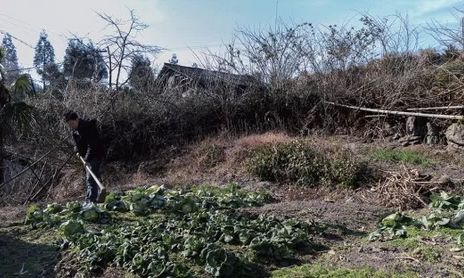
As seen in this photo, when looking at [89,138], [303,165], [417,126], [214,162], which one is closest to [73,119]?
[89,138]

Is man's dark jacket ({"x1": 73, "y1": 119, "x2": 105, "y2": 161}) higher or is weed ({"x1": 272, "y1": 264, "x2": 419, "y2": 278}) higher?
man's dark jacket ({"x1": 73, "y1": 119, "x2": 105, "y2": 161})

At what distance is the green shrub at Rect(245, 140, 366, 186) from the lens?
9422mm

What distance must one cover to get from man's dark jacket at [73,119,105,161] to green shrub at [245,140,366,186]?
3328 mm

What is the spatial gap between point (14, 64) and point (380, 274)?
16.3 m

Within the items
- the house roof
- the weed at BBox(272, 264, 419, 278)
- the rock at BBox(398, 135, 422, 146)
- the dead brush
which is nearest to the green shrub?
the dead brush

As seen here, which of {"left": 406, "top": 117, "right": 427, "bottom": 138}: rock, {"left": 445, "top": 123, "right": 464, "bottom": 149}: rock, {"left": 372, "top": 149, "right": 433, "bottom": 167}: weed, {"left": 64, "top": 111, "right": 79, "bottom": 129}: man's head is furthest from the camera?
{"left": 406, "top": 117, "right": 427, "bottom": 138}: rock

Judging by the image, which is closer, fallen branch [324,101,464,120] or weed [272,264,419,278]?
weed [272,264,419,278]

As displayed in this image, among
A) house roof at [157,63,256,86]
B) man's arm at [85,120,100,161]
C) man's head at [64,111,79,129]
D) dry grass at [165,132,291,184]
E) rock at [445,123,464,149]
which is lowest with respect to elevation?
dry grass at [165,132,291,184]

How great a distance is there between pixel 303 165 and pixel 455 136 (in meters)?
3.67

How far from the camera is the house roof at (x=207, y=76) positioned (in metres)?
16.1

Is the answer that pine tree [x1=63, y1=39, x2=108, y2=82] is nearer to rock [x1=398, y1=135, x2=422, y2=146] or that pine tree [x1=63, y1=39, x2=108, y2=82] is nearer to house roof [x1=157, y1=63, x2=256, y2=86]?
house roof [x1=157, y1=63, x2=256, y2=86]

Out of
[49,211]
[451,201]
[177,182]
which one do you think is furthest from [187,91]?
[451,201]

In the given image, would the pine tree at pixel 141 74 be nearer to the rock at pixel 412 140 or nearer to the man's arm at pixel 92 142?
the man's arm at pixel 92 142

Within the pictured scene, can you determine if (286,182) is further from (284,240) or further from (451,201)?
(284,240)
